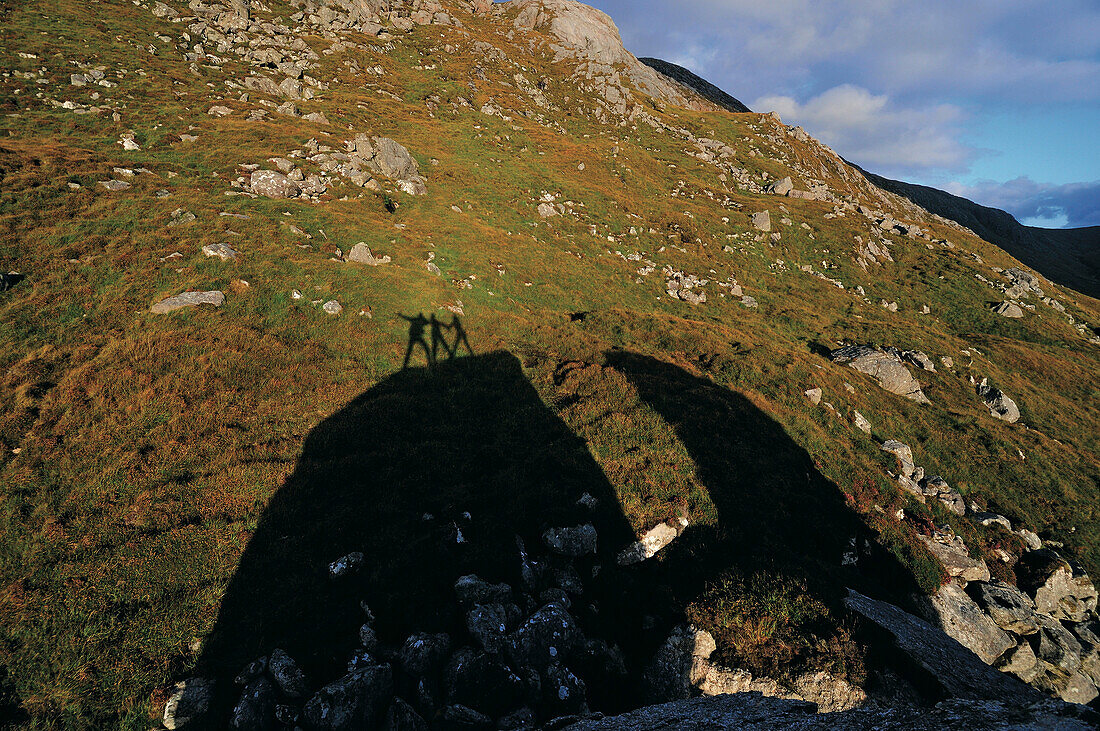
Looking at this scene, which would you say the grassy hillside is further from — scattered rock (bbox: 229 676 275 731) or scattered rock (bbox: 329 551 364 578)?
scattered rock (bbox: 229 676 275 731)

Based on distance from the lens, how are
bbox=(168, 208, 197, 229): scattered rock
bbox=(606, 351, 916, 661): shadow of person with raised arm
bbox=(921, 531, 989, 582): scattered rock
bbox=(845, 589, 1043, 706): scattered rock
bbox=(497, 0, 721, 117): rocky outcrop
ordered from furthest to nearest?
bbox=(497, 0, 721, 117): rocky outcrop < bbox=(168, 208, 197, 229): scattered rock < bbox=(921, 531, 989, 582): scattered rock < bbox=(606, 351, 916, 661): shadow of person with raised arm < bbox=(845, 589, 1043, 706): scattered rock

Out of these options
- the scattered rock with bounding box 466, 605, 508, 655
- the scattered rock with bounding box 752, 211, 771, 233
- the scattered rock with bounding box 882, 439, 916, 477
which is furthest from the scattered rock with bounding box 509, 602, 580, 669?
the scattered rock with bounding box 752, 211, 771, 233

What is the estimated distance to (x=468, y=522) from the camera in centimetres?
1152

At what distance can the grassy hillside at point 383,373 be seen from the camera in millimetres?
9008

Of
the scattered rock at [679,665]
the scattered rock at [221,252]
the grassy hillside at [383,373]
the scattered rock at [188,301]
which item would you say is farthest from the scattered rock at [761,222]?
the scattered rock at [188,301]

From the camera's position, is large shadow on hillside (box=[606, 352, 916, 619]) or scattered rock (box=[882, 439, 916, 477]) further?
scattered rock (box=[882, 439, 916, 477])

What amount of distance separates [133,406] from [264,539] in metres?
7.31

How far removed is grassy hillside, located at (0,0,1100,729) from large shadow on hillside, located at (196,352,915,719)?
0.62 feet

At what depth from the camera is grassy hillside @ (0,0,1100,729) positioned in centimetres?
901

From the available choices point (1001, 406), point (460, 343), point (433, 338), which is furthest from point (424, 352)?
point (1001, 406)

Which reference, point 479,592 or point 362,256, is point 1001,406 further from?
point 362,256

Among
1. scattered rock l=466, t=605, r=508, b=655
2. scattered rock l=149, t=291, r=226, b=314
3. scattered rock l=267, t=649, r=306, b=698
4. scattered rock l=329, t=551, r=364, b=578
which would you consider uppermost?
scattered rock l=466, t=605, r=508, b=655

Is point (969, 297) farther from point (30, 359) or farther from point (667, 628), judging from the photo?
point (30, 359)

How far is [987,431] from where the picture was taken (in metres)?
24.4
